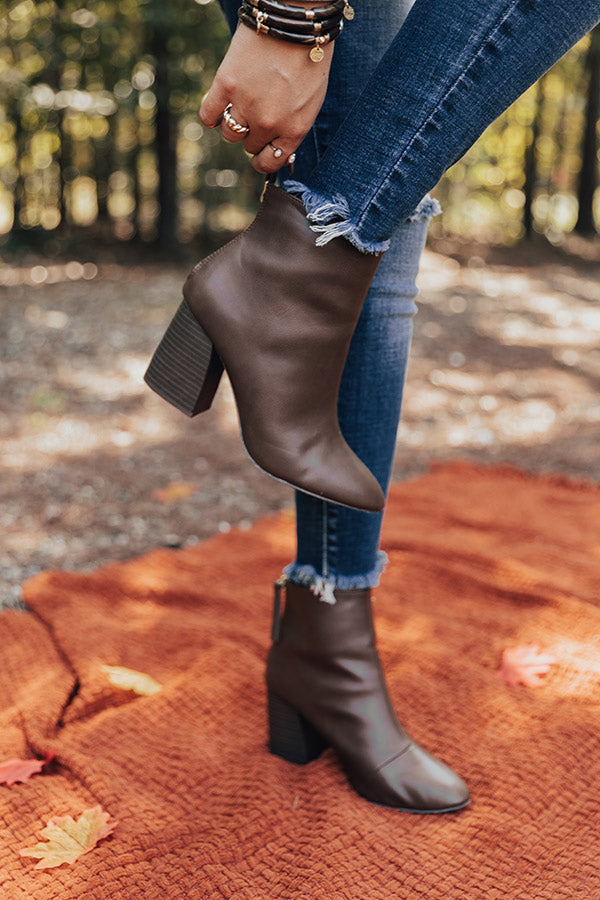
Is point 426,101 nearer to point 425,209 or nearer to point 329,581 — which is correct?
point 425,209

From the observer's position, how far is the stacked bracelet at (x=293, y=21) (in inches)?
33.1

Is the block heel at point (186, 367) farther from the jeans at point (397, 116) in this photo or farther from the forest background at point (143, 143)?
the forest background at point (143, 143)

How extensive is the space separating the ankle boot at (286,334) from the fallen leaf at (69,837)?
0.54 m

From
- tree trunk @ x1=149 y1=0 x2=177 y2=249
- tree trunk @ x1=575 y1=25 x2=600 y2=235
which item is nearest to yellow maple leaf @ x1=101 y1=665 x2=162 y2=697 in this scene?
tree trunk @ x1=149 y1=0 x2=177 y2=249

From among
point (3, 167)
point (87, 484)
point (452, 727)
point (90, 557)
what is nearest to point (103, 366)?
point (87, 484)

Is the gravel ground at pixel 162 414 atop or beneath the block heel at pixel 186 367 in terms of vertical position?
beneath

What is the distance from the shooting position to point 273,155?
0.93 meters

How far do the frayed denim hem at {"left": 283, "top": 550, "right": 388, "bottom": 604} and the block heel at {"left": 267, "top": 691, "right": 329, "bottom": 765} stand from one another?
20 centimetres

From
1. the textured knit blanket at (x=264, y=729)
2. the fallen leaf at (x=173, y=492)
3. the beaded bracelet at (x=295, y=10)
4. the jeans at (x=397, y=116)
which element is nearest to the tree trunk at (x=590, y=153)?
the fallen leaf at (x=173, y=492)

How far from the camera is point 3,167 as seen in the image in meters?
7.32

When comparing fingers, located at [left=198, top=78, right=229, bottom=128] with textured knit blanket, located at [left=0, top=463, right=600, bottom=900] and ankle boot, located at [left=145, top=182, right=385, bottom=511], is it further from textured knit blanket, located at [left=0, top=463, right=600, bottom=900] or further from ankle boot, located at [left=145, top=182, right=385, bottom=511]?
textured knit blanket, located at [left=0, top=463, right=600, bottom=900]

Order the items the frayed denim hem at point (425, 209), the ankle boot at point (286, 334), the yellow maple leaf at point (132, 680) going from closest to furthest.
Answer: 1. the ankle boot at point (286, 334)
2. the frayed denim hem at point (425, 209)
3. the yellow maple leaf at point (132, 680)

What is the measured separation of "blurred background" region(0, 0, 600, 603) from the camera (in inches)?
94.6

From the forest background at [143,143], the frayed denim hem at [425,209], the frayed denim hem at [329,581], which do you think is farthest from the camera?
the forest background at [143,143]
